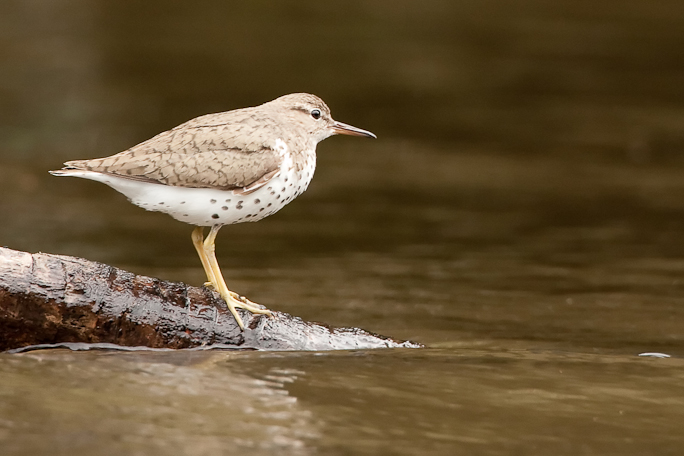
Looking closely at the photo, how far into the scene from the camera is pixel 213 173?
625cm

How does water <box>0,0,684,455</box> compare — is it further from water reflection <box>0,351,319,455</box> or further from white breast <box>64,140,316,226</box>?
white breast <box>64,140,316,226</box>

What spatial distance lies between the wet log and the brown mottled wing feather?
2.11 feet

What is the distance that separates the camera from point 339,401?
208 inches

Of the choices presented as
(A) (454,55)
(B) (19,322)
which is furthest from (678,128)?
(B) (19,322)

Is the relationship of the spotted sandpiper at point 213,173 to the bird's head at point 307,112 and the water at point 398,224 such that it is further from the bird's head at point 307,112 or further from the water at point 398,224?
the water at point 398,224

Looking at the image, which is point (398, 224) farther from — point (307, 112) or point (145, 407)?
point (145, 407)

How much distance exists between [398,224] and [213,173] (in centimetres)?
502

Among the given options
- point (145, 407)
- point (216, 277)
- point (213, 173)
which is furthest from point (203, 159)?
point (145, 407)

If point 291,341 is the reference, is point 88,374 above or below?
below

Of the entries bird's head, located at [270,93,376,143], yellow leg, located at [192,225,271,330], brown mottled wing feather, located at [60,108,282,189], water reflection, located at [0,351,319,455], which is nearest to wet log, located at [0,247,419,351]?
yellow leg, located at [192,225,271,330]

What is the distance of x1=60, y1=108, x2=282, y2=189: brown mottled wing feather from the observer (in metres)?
6.23

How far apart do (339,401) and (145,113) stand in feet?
33.6

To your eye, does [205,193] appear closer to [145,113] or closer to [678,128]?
[145,113]

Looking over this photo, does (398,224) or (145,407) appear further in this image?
(398,224)
